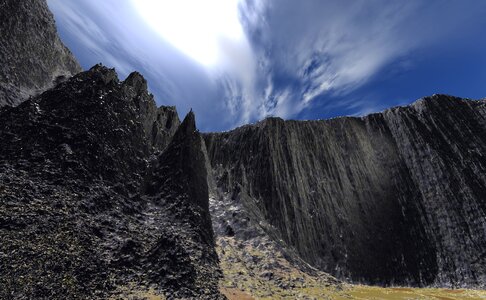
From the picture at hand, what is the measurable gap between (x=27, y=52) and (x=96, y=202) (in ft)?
79.5

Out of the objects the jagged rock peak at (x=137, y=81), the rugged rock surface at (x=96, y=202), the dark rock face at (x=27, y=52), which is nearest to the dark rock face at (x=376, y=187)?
the rugged rock surface at (x=96, y=202)

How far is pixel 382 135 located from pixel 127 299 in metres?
A: 53.8

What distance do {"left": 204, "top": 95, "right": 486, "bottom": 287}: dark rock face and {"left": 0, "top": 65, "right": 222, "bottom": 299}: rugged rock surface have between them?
547 inches

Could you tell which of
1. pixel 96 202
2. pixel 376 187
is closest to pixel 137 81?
pixel 96 202

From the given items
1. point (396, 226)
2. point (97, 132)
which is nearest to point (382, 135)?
point (396, 226)

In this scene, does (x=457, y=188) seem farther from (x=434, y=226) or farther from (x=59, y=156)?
(x=59, y=156)

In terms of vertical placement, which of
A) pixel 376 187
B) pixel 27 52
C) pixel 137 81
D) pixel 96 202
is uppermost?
pixel 137 81

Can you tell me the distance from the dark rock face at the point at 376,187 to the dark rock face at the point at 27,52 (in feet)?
85.9

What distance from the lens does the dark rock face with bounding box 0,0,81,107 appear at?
35.1 m

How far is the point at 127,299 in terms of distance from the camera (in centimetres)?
2053

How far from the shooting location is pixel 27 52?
39.2 meters

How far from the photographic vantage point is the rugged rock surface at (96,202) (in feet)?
66.5

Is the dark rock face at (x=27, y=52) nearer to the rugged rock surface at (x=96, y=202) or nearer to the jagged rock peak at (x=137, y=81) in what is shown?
the rugged rock surface at (x=96, y=202)

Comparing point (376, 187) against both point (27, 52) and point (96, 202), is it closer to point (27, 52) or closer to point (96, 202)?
point (96, 202)
